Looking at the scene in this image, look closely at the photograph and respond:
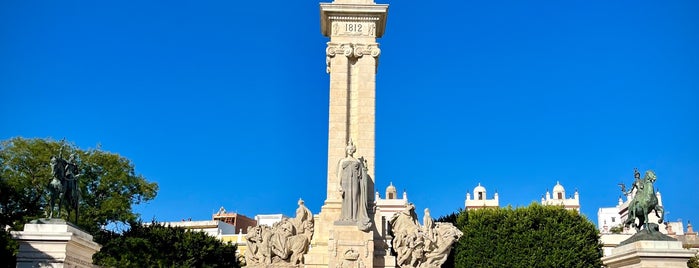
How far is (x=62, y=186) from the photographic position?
764 inches

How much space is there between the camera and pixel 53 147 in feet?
113

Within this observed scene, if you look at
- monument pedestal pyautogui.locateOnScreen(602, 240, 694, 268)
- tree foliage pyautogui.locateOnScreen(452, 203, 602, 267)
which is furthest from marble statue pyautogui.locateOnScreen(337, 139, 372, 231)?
Result: tree foliage pyautogui.locateOnScreen(452, 203, 602, 267)

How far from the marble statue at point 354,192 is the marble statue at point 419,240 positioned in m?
1.74

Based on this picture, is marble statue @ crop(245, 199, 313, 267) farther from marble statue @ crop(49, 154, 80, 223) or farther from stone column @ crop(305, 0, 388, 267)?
marble statue @ crop(49, 154, 80, 223)

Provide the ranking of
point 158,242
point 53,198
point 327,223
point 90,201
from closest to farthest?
1. point 53,198
2. point 327,223
3. point 158,242
4. point 90,201

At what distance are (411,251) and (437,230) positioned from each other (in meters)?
1.35

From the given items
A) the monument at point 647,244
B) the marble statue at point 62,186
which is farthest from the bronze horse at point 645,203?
the marble statue at point 62,186

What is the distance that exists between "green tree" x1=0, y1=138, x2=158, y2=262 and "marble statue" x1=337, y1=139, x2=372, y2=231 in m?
16.9

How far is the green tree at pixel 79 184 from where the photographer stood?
3197cm

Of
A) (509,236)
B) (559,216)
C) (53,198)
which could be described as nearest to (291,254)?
(53,198)

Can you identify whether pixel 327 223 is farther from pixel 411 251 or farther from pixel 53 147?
pixel 53 147

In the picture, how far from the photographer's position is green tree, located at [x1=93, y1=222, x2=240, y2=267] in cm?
2583

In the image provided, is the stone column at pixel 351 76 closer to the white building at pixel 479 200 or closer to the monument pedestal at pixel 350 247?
the monument pedestal at pixel 350 247

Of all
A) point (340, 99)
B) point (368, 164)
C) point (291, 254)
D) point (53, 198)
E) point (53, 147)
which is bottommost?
point (291, 254)
